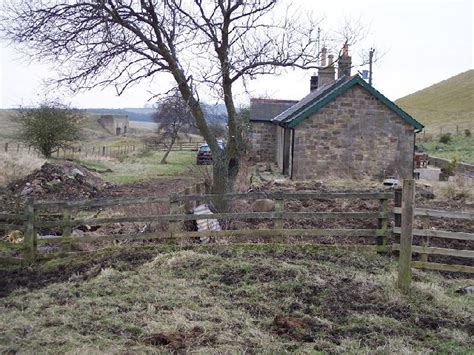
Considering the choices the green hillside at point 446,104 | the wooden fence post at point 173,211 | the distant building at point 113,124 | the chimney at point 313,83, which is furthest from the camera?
the distant building at point 113,124

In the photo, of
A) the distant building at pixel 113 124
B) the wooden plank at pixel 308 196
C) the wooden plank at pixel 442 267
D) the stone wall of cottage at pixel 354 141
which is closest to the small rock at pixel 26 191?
the stone wall of cottage at pixel 354 141

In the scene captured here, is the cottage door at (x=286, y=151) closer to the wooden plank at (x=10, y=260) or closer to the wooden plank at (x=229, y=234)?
the wooden plank at (x=229, y=234)

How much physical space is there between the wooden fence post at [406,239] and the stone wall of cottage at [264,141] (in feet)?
88.0

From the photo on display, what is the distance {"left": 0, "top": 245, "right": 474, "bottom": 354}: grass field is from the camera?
521cm

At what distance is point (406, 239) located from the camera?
701 centimetres

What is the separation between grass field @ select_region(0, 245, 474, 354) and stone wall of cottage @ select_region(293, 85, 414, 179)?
1412cm

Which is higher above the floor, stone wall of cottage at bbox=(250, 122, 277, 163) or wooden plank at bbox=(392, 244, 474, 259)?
stone wall of cottage at bbox=(250, 122, 277, 163)

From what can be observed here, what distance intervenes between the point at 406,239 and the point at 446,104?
3519 inches

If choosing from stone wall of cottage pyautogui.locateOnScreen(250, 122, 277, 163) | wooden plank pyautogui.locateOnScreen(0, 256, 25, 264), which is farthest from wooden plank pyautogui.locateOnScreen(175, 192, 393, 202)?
stone wall of cottage pyautogui.locateOnScreen(250, 122, 277, 163)

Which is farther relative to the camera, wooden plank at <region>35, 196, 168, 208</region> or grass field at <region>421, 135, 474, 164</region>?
grass field at <region>421, 135, 474, 164</region>

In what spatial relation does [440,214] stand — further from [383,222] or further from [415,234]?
[383,222]

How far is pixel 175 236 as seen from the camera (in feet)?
30.5

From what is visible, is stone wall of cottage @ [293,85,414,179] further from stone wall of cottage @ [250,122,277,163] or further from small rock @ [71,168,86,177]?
stone wall of cottage @ [250,122,277,163]

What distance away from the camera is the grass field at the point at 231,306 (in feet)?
17.1
